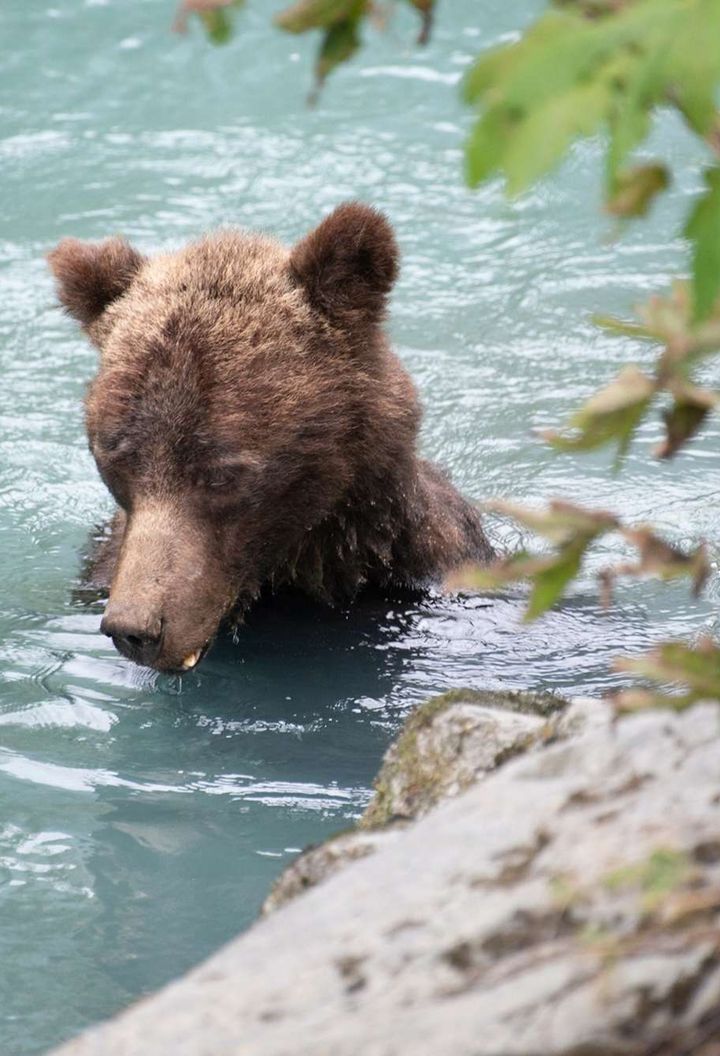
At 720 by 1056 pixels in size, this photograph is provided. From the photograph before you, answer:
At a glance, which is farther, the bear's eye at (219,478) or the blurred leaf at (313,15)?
the bear's eye at (219,478)

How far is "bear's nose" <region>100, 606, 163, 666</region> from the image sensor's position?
4.30 metres

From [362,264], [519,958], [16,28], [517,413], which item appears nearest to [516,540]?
[517,413]

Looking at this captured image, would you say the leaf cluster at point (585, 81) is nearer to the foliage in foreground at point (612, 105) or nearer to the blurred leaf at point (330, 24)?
the foliage in foreground at point (612, 105)

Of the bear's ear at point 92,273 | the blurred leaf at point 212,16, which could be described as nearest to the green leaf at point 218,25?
the blurred leaf at point 212,16

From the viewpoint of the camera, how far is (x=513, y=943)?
6.67 ft

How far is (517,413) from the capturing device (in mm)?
7750

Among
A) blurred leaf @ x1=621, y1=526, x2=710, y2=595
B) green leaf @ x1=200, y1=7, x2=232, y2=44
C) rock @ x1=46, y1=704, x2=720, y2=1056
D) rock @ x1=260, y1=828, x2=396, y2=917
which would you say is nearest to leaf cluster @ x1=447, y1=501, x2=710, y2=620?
blurred leaf @ x1=621, y1=526, x2=710, y2=595

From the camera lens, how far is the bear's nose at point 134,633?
430 centimetres

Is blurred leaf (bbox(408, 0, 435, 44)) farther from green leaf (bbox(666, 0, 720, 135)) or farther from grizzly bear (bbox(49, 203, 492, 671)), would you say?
grizzly bear (bbox(49, 203, 492, 671))

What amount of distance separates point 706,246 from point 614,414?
0.34 metres

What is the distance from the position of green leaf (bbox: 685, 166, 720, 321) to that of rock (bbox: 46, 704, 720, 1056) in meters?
0.71

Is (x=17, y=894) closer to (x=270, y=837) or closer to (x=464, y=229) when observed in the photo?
(x=270, y=837)

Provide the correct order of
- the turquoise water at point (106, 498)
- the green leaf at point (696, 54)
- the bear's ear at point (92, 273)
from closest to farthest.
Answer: the green leaf at point (696, 54), the turquoise water at point (106, 498), the bear's ear at point (92, 273)

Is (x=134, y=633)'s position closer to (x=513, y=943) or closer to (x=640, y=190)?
(x=513, y=943)
